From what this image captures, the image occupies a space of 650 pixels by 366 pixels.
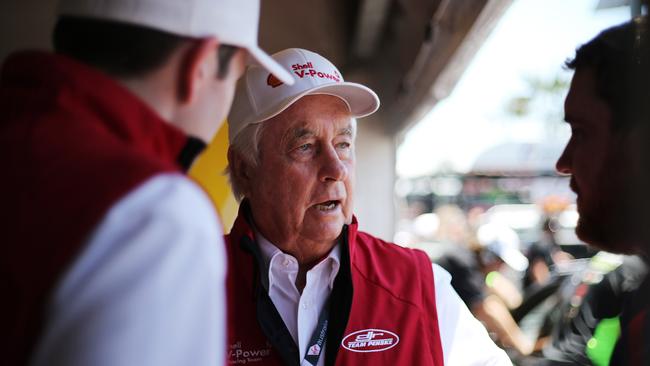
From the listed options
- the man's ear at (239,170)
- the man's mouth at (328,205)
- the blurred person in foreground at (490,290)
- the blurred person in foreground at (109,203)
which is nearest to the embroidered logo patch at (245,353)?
the man's mouth at (328,205)

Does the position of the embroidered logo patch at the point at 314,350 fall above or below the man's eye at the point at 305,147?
below

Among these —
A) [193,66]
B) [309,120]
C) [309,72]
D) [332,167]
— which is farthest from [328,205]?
[193,66]

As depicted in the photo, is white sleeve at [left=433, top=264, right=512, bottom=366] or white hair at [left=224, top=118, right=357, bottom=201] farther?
white hair at [left=224, top=118, right=357, bottom=201]

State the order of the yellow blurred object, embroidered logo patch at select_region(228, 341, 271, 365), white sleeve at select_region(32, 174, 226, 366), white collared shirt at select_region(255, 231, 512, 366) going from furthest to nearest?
1. the yellow blurred object
2. white collared shirt at select_region(255, 231, 512, 366)
3. embroidered logo patch at select_region(228, 341, 271, 365)
4. white sleeve at select_region(32, 174, 226, 366)

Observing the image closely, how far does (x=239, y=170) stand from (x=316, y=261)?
0.41 metres

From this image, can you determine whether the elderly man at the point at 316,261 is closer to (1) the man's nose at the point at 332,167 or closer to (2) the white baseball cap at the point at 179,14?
(1) the man's nose at the point at 332,167

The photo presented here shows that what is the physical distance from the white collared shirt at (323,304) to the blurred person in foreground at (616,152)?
1.71ft

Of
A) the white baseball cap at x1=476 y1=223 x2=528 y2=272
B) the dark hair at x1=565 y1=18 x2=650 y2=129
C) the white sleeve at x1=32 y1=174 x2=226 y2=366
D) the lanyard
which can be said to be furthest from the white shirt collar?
the white baseball cap at x1=476 y1=223 x2=528 y2=272

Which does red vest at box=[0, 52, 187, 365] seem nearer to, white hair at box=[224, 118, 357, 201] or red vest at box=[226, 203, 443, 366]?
red vest at box=[226, 203, 443, 366]

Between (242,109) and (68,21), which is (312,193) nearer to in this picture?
(242,109)

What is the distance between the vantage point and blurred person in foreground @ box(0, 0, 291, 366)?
602 millimetres

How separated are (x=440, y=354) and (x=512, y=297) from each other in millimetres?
4352

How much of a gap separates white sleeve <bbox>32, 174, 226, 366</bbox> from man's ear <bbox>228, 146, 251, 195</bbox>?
128cm

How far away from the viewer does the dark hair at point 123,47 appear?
769 mm
